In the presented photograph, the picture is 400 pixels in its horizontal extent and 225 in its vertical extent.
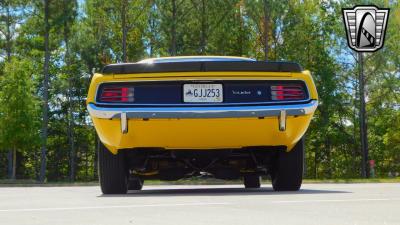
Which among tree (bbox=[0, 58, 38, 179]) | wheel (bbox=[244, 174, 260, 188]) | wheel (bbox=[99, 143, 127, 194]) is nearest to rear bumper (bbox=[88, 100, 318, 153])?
wheel (bbox=[99, 143, 127, 194])

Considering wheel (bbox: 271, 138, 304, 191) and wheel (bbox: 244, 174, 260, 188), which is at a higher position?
wheel (bbox: 271, 138, 304, 191)

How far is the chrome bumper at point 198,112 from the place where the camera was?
7.53 meters

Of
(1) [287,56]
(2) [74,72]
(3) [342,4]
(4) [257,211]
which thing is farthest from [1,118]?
(4) [257,211]

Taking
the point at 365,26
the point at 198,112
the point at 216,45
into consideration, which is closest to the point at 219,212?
the point at 198,112

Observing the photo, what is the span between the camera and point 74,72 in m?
49.0

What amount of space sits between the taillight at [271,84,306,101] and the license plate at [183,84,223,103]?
589mm

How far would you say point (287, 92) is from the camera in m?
7.87

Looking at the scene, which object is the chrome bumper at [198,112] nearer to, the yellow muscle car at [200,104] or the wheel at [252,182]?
the yellow muscle car at [200,104]

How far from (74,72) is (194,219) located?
147ft

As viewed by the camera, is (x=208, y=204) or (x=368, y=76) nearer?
(x=208, y=204)

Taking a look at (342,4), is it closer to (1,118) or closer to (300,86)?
(1,118)

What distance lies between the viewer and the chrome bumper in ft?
24.7

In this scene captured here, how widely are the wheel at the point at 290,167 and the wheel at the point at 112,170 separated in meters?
1.79

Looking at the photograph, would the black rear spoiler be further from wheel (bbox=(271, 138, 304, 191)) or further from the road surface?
the road surface
